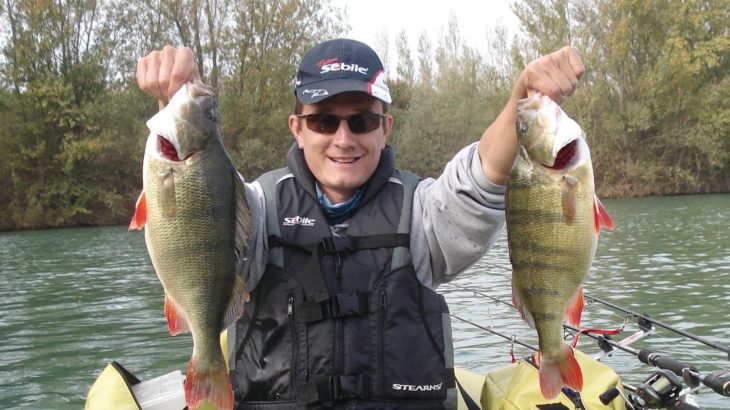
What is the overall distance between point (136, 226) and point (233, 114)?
34648mm

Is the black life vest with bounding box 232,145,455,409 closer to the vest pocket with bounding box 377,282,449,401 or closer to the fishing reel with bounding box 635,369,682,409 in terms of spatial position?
the vest pocket with bounding box 377,282,449,401

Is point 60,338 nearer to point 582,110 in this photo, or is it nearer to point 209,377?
point 209,377

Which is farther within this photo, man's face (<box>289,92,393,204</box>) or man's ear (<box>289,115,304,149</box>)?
man's ear (<box>289,115,304,149</box>)

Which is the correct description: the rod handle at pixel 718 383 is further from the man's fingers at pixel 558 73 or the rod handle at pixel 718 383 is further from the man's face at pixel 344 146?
the man's face at pixel 344 146

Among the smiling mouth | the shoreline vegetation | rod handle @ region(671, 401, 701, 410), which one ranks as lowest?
rod handle @ region(671, 401, 701, 410)

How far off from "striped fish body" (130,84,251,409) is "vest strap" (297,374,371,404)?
0.40 meters

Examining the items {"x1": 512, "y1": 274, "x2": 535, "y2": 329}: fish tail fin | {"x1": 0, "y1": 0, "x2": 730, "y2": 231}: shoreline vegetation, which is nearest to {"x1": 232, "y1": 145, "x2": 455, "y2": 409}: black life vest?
{"x1": 512, "y1": 274, "x2": 535, "y2": 329}: fish tail fin

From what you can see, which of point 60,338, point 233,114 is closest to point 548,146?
point 60,338

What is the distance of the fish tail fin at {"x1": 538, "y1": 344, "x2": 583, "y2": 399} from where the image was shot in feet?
9.25

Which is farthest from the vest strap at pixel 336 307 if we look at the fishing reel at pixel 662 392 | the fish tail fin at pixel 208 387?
the fishing reel at pixel 662 392

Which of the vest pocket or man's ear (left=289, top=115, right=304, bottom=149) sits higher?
man's ear (left=289, top=115, right=304, bottom=149)

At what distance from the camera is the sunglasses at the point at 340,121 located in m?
3.29

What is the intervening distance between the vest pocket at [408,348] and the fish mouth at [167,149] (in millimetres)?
1103

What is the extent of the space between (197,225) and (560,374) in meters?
1.55
